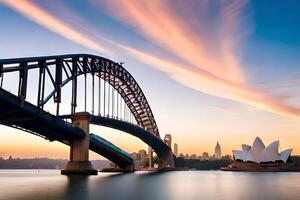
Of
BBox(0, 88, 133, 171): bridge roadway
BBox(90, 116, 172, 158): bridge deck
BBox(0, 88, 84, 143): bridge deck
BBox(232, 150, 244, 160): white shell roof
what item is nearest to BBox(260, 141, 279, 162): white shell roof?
BBox(232, 150, 244, 160): white shell roof

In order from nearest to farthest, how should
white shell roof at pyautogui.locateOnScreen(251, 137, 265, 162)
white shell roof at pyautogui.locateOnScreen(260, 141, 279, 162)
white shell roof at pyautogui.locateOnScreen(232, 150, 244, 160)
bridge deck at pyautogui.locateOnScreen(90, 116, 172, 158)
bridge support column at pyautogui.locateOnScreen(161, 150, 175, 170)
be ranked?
bridge deck at pyautogui.locateOnScreen(90, 116, 172, 158) < bridge support column at pyautogui.locateOnScreen(161, 150, 175, 170) < white shell roof at pyautogui.locateOnScreen(260, 141, 279, 162) < white shell roof at pyautogui.locateOnScreen(251, 137, 265, 162) < white shell roof at pyautogui.locateOnScreen(232, 150, 244, 160)

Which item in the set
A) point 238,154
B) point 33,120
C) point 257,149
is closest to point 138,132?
point 33,120

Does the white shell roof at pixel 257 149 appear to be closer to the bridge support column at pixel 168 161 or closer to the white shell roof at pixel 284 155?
the white shell roof at pixel 284 155

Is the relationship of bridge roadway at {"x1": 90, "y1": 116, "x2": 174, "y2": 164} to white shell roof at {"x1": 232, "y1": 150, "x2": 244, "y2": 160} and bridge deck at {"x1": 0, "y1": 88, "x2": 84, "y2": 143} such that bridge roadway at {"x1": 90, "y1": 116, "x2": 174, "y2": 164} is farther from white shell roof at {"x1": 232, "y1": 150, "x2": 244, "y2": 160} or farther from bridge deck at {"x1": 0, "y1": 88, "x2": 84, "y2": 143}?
white shell roof at {"x1": 232, "y1": 150, "x2": 244, "y2": 160}

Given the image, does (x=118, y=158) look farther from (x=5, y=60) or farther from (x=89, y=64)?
(x=5, y=60)

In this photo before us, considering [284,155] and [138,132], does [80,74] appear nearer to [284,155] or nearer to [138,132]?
[138,132]

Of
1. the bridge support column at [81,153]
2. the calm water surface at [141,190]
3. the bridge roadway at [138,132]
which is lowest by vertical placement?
the calm water surface at [141,190]

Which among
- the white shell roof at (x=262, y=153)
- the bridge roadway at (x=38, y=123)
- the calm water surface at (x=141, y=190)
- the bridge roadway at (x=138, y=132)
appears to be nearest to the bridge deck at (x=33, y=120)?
the bridge roadway at (x=38, y=123)
